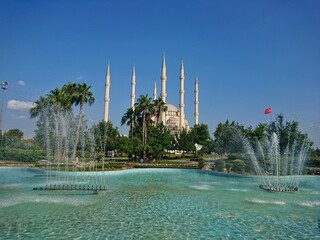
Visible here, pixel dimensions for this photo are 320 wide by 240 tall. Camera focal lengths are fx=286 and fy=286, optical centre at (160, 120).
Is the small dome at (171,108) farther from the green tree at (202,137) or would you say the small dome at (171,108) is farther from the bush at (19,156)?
the bush at (19,156)

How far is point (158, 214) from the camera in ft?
35.9

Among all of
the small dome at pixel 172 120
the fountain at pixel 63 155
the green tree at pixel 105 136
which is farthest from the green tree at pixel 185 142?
the small dome at pixel 172 120

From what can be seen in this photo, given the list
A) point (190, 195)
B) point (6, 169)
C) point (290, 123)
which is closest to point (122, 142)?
point (6, 169)

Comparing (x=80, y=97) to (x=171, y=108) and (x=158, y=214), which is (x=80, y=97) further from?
(x=171, y=108)

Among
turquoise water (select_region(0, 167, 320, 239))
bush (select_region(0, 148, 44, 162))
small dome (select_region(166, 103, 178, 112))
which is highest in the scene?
small dome (select_region(166, 103, 178, 112))

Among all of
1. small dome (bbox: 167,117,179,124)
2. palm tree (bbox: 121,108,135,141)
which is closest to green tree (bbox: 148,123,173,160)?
palm tree (bbox: 121,108,135,141)

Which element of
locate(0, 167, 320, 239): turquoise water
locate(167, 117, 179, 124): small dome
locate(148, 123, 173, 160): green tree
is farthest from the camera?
locate(167, 117, 179, 124): small dome

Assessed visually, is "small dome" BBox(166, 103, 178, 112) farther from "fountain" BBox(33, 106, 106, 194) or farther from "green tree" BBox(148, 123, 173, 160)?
"fountain" BBox(33, 106, 106, 194)

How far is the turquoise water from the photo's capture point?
338 inches

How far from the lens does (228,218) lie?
10375 mm

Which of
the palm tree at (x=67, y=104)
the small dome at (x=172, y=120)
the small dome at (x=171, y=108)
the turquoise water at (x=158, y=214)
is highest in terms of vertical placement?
the small dome at (x=171, y=108)

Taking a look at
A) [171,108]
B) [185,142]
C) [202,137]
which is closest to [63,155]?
[185,142]

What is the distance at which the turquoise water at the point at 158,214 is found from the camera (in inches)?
338

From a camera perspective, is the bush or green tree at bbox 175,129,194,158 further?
green tree at bbox 175,129,194,158
